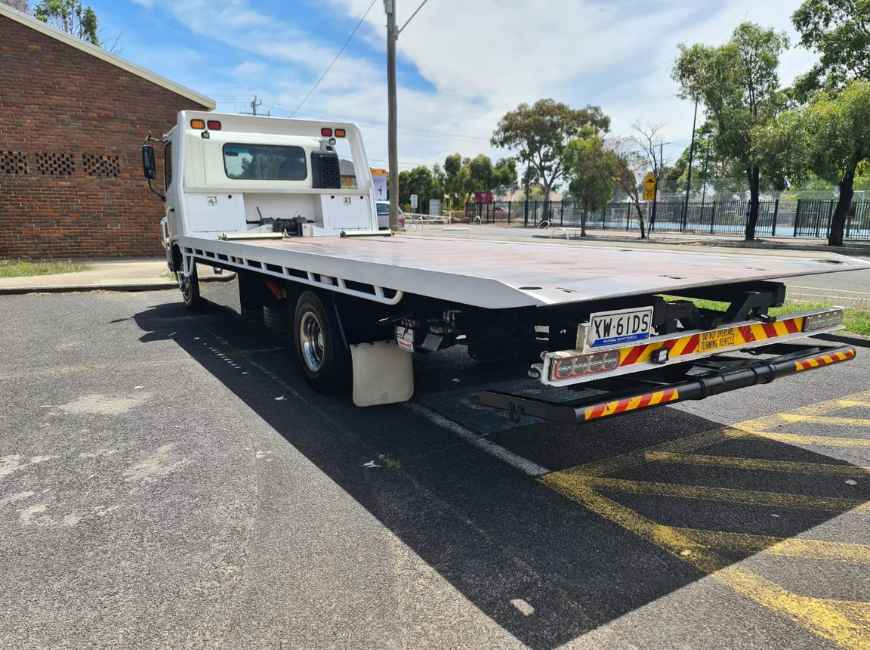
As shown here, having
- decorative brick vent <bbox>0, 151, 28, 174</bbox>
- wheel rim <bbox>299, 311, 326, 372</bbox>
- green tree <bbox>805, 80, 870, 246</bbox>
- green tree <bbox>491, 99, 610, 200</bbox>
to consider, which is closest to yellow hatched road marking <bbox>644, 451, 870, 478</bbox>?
wheel rim <bbox>299, 311, 326, 372</bbox>

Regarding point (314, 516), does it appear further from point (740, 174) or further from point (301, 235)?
point (740, 174)

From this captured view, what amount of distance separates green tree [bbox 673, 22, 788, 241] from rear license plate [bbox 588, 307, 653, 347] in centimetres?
2751

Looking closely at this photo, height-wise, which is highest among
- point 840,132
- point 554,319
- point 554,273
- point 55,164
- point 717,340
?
point 840,132

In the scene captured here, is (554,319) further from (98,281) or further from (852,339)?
(98,281)

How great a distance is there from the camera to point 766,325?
12.5ft

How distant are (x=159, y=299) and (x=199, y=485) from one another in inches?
328


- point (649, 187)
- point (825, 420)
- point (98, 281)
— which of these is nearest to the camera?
point (825, 420)

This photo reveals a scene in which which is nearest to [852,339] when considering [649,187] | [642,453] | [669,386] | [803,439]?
[803,439]

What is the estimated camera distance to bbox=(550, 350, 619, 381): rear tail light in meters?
2.82

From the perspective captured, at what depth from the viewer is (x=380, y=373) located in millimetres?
4883

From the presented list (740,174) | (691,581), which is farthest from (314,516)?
(740,174)

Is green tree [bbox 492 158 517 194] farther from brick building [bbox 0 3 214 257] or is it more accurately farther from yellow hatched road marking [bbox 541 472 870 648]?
yellow hatched road marking [bbox 541 472 870 648]

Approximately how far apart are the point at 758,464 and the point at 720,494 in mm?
596

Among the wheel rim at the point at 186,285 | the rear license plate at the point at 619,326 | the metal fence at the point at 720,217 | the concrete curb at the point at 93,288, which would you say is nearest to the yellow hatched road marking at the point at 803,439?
the rear license plate at the point at 619,326
